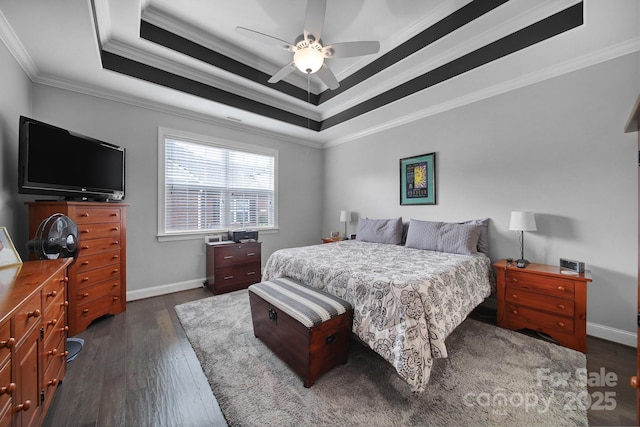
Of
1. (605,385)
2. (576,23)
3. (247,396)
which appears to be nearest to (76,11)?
(247,396)

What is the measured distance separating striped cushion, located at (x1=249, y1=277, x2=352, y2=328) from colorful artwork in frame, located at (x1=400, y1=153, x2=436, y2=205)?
2326mm

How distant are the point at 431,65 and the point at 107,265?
13.7 feet

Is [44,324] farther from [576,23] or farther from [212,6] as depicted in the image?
[576,23]

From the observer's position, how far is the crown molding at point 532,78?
2160mm

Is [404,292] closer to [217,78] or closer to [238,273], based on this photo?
[238,273]

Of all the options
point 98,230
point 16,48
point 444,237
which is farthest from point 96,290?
Result: point 444,237

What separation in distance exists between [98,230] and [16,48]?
66.7 inches

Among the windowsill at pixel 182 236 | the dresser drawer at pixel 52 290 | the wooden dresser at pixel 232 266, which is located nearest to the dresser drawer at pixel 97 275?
the windowsill at pixel 182 236

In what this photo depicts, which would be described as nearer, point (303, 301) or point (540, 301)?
point (303, 301)

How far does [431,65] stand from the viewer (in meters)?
2.67

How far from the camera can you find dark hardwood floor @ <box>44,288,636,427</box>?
1433 mm

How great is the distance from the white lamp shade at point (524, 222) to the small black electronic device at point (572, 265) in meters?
0.37

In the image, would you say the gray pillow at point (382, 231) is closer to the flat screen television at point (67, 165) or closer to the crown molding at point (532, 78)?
the crown molding at point (532, 78)

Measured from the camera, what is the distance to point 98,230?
8.25 feet
